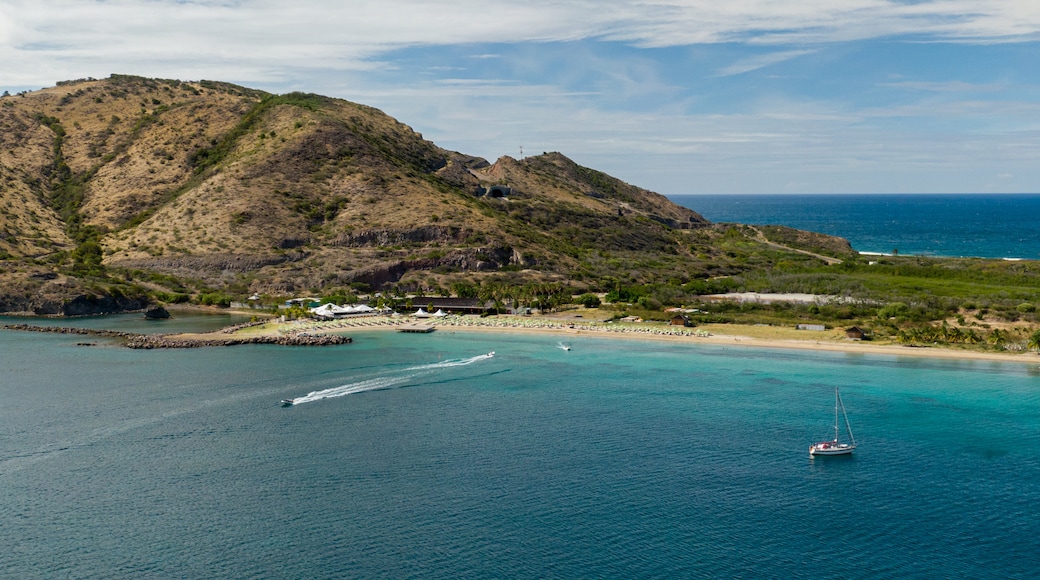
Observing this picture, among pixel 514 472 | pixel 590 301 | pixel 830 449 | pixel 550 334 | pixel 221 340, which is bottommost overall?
pixel 514 472

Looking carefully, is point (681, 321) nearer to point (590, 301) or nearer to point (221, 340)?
point (590, 301)

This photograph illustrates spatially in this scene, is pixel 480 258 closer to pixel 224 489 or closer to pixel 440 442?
pixel 440 442

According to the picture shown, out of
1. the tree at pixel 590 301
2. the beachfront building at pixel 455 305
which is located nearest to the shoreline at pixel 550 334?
the beachfront building at pixel 455 305

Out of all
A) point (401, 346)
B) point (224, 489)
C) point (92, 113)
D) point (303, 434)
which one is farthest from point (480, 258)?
point (92, 113)

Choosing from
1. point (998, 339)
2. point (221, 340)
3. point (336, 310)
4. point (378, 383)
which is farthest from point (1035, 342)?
point (221, 340)

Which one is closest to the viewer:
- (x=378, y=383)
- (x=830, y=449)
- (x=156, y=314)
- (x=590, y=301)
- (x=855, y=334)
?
(x=830, y=449)

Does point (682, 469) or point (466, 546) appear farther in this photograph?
point (682, 469)
